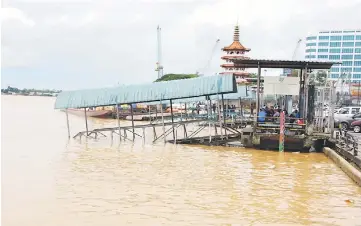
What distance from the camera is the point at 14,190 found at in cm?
1005

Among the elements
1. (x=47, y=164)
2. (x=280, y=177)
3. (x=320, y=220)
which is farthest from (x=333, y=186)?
(x=47, y=164)

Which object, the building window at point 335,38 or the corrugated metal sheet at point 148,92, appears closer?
the corrugated metal sheet at point 148,92

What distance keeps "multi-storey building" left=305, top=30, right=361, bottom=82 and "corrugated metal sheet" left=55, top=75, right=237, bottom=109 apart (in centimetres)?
10866

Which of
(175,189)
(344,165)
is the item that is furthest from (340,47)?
(175,189)

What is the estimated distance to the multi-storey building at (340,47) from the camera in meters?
122

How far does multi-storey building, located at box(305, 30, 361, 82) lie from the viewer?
12188cm

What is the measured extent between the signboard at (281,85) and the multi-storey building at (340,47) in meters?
109

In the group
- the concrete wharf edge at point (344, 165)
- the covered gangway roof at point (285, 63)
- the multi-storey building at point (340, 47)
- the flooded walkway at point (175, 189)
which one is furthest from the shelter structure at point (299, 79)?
the multi-storey building at point (340, 47)

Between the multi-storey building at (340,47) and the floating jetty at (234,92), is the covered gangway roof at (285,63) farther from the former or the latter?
the multi-storey building at (340,47)

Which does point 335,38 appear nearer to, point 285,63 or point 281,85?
point 281,85

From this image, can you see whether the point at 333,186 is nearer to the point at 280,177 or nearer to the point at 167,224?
the point at 280,177

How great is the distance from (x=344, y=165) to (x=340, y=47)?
390 ft

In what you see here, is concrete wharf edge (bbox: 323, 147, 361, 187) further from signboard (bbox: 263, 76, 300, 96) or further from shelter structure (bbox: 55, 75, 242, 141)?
shelter structure (bbox: 55, 75, 242, 141)

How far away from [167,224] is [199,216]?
73 centimetres
